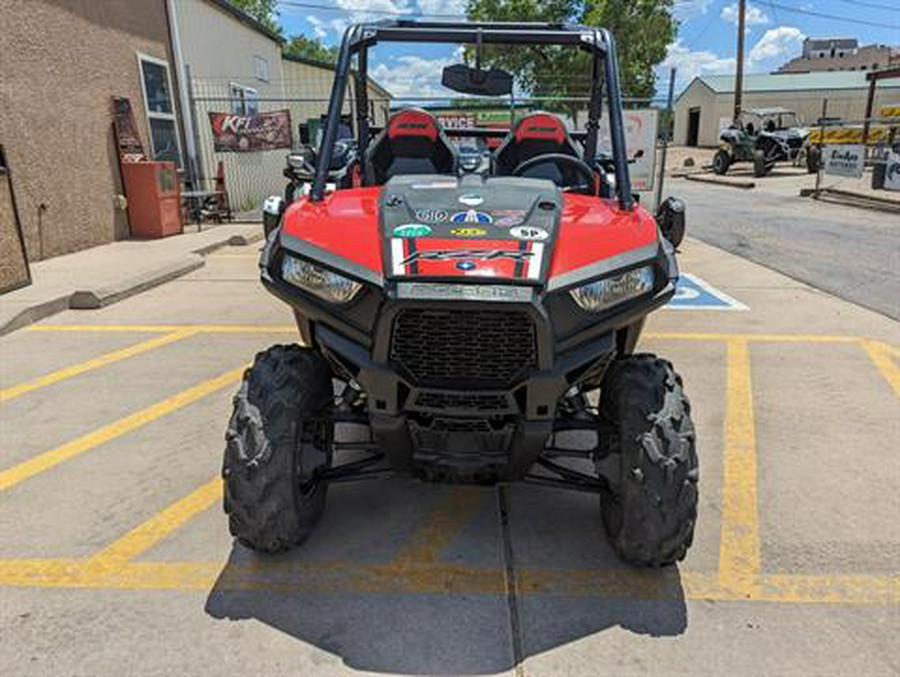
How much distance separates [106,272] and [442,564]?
7307 millimetres

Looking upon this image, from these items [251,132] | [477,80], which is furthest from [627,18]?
[477,80]

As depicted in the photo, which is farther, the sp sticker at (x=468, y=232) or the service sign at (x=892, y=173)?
the service sign at (x=892, y=173)

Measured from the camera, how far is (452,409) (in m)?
2.45

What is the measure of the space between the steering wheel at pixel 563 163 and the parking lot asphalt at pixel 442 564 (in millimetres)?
1617

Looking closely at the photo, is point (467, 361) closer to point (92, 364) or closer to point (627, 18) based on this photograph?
point (92, 364)

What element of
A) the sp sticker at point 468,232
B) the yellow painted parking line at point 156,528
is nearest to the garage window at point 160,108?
the yellow painted parking line at point 156,528


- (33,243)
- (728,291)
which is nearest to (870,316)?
(728,291)

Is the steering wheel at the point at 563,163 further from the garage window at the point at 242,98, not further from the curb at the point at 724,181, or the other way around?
the curb at the point at 724,181

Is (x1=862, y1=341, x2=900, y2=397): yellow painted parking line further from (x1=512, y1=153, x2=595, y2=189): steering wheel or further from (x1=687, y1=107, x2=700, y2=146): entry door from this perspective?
(x1=687, y1=107, x2=700, y2=146): entry door

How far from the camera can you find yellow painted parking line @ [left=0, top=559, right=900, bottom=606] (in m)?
2.64

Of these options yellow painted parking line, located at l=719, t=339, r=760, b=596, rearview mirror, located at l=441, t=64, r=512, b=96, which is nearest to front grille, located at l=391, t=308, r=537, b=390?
yellow painted parking line, located at l=719, t=339, r=760, b=596

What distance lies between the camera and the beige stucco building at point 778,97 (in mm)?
44375

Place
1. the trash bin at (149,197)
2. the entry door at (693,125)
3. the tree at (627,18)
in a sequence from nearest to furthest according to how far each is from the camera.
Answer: the trash bin at (149,197), the tree at (627,18), the entry door at (693,125)

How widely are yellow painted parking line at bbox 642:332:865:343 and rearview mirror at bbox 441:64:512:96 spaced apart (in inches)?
119
